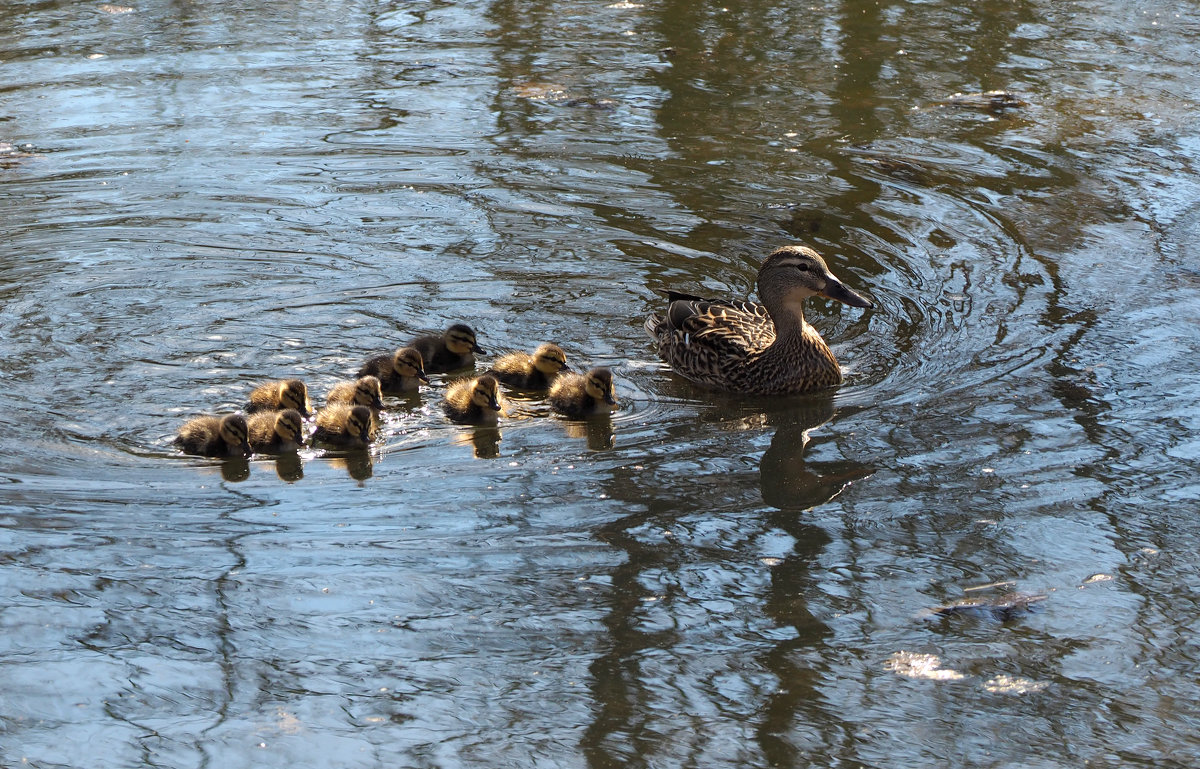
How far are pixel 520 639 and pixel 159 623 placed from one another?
98cm

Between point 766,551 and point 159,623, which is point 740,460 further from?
point 159,623

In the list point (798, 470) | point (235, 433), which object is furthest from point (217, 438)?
point (798, 470)

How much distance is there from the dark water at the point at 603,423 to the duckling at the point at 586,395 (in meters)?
0.11

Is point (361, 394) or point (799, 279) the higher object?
point (799, 279)

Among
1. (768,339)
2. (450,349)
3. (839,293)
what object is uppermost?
(839,293)

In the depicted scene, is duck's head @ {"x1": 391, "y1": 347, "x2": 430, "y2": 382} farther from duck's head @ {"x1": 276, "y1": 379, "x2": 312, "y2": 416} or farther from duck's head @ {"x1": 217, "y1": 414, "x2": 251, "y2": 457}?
duck's head @ {"x1": 217, "y1": 414, "x2": 251, "y2": 457}

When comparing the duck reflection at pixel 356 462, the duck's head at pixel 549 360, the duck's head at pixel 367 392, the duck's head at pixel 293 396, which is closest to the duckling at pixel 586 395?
the duck's head at pixel 549 360

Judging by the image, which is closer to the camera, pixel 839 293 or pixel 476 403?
pixel 476 403

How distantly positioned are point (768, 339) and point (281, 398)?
7.10ft

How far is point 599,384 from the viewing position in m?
5.26

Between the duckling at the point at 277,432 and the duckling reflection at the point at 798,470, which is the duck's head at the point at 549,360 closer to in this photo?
the duckling reflection at the point at 798,470

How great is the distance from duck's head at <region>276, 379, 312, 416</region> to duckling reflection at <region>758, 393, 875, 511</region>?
180cm

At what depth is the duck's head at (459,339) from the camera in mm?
5809

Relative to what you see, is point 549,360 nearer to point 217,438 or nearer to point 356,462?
point 356,462
